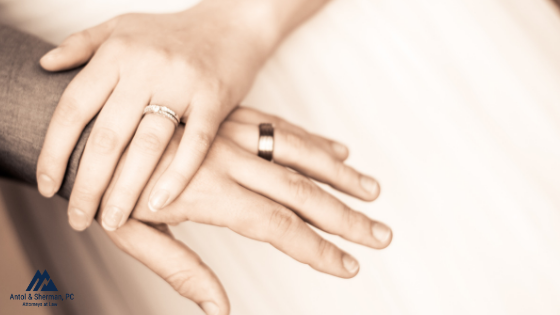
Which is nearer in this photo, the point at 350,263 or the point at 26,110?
the point at 26,110

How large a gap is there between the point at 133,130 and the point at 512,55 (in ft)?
3.39

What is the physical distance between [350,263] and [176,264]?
0.39 m

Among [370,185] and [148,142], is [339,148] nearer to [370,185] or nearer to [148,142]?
[370,185]

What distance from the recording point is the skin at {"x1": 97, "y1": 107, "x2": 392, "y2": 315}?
0.70 meters

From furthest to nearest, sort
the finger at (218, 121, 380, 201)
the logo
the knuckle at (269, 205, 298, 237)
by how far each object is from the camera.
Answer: the finger at (218, 121, 380, 201) < the knuckle at (269, 205, 298, 237) < the logo

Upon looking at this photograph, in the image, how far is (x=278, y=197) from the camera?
781 millimetres

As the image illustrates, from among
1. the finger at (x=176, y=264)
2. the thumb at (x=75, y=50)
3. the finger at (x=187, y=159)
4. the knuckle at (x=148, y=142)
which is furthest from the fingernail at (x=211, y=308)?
the thumb at (x=75, y=50)

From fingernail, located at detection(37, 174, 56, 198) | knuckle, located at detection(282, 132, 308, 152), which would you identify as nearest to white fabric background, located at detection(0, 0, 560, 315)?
knuckle, located at detection(282, 132, 308, 152)

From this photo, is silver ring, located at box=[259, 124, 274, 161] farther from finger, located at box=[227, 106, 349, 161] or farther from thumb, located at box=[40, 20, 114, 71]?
thumb, located at box=[40, 20, 114, 71]

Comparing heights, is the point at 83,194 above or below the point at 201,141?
below

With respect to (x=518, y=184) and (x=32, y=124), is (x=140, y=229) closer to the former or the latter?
(x=32, y=124)

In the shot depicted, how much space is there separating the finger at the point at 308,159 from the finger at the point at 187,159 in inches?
4.8

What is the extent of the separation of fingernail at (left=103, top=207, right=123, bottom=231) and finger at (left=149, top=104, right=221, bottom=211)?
0.21 ft

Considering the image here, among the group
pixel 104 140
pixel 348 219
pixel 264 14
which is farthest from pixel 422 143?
pixel 104 140
